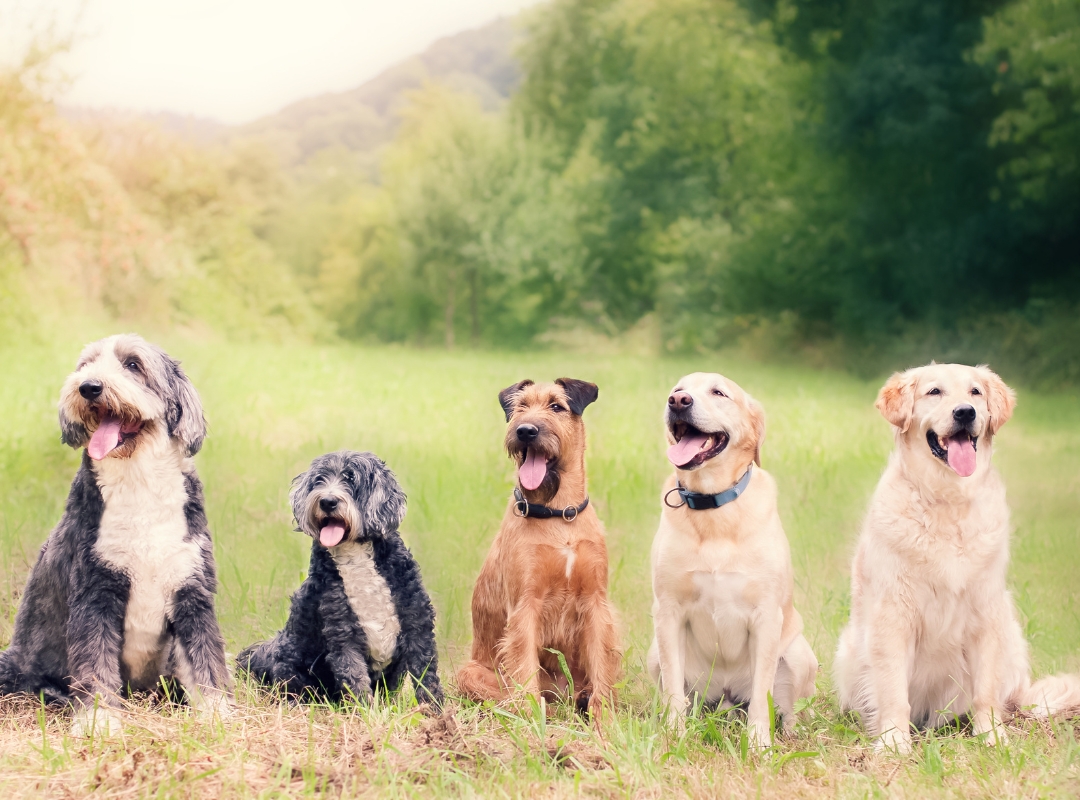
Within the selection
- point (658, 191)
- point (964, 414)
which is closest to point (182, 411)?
point (964, 414)

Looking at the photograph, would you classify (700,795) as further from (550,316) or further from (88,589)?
(550,316)

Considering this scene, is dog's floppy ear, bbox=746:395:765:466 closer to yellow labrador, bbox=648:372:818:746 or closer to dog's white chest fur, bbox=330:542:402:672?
yellow labrador, bbox=648:372:818:746

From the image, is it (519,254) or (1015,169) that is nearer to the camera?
(1015,169)

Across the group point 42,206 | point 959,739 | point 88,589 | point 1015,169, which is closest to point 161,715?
point 88,589

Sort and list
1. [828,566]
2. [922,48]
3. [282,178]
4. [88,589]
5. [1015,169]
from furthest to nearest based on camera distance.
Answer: [282,178], [922,48], [1015,169], [828,566], [88,589]

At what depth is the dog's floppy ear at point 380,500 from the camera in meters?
3.68

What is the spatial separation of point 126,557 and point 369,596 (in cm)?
90

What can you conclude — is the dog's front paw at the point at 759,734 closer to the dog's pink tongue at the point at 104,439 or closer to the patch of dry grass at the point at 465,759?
the patch of dry grass at the point at 465,759

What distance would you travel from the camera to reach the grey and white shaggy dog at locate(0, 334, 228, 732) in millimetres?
3510

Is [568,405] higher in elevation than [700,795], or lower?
higher

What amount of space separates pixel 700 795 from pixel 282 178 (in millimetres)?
34191

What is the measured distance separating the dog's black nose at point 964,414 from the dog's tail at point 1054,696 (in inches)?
50.3

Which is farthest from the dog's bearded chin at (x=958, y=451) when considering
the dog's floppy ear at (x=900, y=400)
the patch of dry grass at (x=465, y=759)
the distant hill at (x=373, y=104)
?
the distant hill at (x=373, y=104)

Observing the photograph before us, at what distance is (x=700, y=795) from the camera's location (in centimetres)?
323
